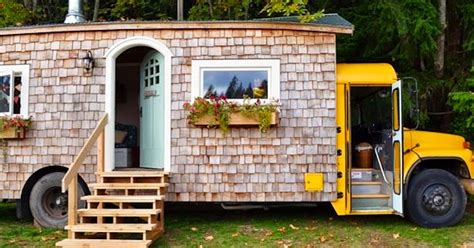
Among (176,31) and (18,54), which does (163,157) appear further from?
(18,54)

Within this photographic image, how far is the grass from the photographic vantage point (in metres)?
5.83

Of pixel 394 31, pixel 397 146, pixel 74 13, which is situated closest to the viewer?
pixel 397 146

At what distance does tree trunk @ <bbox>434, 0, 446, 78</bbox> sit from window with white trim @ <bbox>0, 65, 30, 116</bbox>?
24.0 ft

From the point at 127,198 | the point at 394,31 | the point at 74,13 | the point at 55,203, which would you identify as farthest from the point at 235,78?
the point at 394,31

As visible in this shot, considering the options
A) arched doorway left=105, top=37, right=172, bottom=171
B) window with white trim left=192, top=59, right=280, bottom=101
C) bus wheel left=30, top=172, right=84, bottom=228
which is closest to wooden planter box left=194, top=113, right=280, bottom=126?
window with white trim left=192, top=59, right=280, bottom=101

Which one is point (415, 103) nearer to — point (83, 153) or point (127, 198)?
point (127, 198)

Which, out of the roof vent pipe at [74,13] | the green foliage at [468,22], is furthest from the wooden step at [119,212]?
the green foliage at [468,22]

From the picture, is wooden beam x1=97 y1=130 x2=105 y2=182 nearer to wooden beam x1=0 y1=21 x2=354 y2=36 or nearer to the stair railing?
the stair railing

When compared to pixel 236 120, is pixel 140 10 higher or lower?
higher

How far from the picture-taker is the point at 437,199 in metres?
6.45

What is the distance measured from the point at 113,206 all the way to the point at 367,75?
4.05 meters

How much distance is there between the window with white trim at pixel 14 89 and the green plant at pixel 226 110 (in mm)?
2525

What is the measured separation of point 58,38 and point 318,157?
4.13m

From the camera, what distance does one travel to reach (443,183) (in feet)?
21.2
